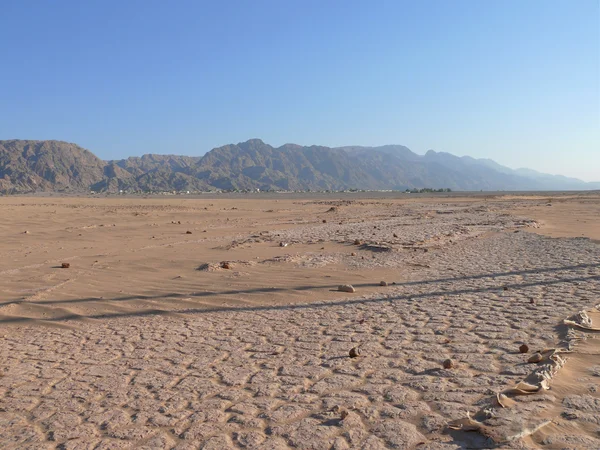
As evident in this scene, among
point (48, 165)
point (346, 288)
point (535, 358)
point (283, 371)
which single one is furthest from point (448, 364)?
point (48, 165)

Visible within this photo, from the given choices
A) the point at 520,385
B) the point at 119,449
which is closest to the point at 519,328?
the point at 520,385

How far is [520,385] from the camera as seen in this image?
323 centimetres

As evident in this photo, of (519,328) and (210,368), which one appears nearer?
(210,368)

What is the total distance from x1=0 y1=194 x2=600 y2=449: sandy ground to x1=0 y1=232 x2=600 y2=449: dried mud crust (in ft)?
0.06

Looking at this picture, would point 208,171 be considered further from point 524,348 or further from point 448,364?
point 448,364

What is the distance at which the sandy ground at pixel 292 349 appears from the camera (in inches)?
115

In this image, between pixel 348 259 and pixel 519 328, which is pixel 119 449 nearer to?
pixel 519 328

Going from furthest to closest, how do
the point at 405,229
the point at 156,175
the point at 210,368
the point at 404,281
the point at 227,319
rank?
the point at 156,175, the point at 405,229, the point at 404,281, the point at 227,319, the point at 210,368

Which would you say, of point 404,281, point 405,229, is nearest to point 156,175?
point 405,229

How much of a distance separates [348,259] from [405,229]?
541 cm

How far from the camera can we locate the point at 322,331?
16.0ft

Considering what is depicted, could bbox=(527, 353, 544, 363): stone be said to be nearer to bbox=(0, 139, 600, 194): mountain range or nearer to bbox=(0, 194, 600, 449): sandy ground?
bbox=(0, 194, 600, 449): sandy ground

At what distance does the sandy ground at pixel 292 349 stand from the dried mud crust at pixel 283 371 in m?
0.02

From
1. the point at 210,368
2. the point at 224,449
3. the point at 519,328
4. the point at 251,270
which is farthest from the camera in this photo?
the point at 251,270
